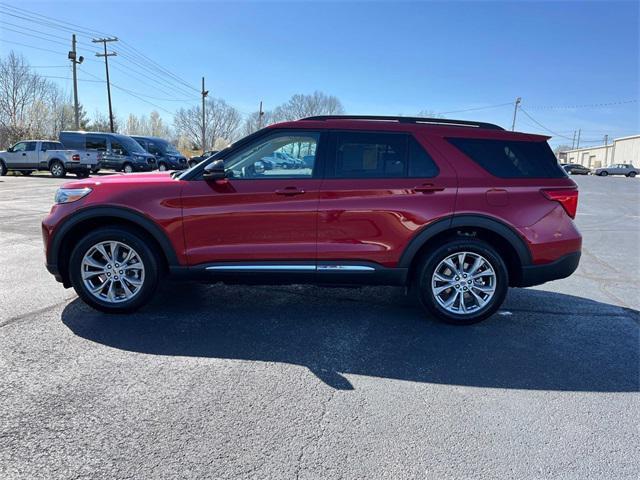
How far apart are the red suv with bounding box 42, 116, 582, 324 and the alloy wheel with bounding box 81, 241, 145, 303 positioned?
0.01 metres

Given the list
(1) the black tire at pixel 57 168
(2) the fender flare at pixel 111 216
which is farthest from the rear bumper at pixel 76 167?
(2) the fender flare at pixel 111 216

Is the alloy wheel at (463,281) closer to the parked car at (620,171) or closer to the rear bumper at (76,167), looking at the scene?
the rear bumper at (76,167)

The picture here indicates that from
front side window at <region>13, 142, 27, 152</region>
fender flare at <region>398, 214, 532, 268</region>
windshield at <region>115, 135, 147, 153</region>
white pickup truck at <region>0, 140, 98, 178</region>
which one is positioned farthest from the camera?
windshield at <region>115, 135, 147, 153</region>

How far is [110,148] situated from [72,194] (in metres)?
22.0

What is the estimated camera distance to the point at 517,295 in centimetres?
522

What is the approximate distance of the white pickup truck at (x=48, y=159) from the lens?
21766mm

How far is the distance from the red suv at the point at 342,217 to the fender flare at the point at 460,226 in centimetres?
1

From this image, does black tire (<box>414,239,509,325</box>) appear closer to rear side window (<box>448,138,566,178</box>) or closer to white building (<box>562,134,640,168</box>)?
rear side window (<box>448,138,566,178</box>)

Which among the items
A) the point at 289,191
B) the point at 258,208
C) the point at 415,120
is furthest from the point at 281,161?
the point at 415,120

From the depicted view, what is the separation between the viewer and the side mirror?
394 cm

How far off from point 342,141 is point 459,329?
6.87 feet

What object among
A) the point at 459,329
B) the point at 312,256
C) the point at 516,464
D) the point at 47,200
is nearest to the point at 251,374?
the point at 312,256

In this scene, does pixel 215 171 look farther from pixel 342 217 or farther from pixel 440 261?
pixel 440 261

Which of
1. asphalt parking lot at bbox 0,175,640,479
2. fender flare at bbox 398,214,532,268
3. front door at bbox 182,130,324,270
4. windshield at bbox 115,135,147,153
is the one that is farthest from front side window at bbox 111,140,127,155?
fender flare at bbox 398,214,532,268
